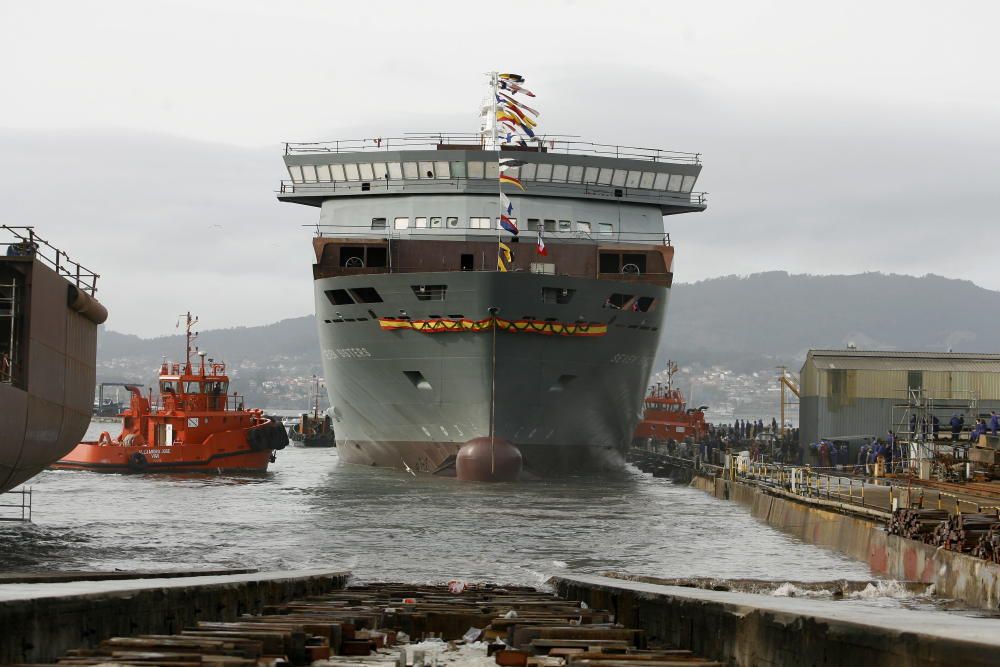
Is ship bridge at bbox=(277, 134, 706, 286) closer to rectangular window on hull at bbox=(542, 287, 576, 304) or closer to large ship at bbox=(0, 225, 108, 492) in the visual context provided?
rectangular window on hull at bbox=(542, 287, 576, 304)

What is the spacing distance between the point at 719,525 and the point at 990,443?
27.1 feet

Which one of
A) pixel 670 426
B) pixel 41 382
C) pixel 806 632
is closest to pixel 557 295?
pixel 41 382

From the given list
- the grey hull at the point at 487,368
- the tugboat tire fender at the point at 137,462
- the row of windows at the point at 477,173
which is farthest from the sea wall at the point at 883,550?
the tugboat tire fender at the point at 137,462

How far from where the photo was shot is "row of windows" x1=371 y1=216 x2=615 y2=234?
4559 cm

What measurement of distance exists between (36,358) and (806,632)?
60.7 ft

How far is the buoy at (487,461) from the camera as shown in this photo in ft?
128

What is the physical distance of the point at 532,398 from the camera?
39.3 meters

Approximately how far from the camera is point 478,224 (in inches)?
1796

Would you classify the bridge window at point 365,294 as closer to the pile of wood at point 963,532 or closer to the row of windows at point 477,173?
the row of windows at point 477,173

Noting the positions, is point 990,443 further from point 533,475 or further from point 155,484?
point 155,484

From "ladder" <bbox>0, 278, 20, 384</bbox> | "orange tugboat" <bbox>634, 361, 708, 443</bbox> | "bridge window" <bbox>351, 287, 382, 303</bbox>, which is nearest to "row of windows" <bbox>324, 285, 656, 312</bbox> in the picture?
"bridge window" <bbox>351, 287, 382, 303</bbox>

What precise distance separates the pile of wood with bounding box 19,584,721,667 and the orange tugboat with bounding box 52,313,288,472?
37317 millimetres

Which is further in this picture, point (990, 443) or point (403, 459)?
point (403, 459)

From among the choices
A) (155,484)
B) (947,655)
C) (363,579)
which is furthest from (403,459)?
(947,655)
